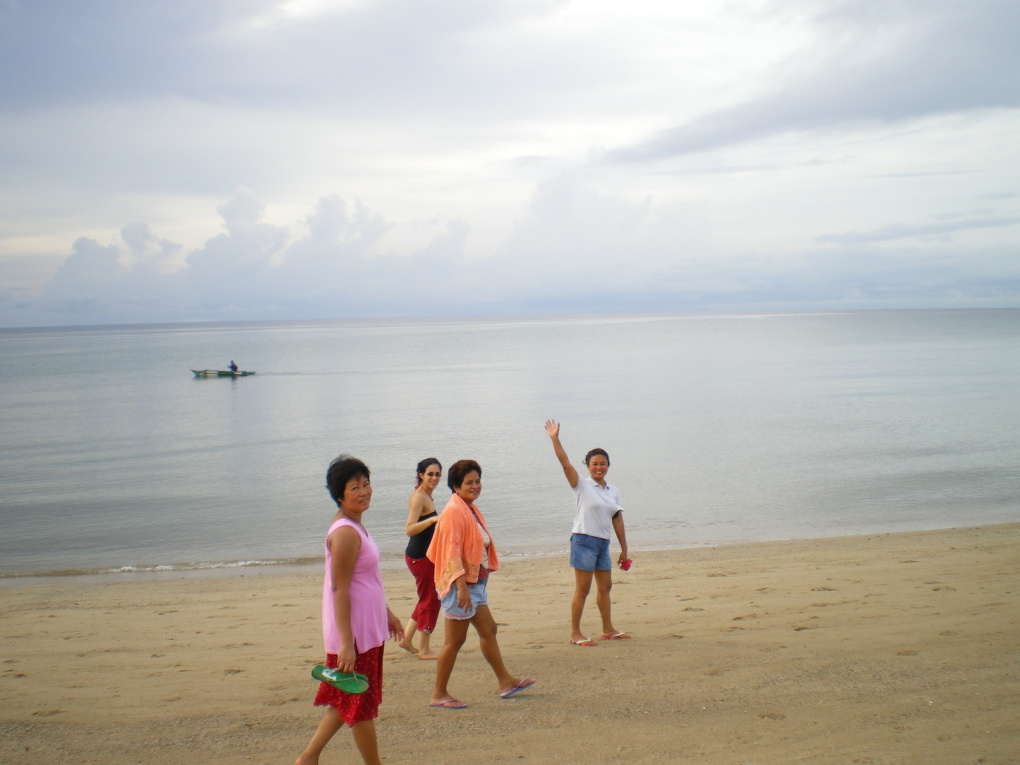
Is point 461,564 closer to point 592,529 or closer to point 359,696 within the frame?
point 359,696

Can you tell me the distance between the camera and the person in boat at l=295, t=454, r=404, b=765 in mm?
3873

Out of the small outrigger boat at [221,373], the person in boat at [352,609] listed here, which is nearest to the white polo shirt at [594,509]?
the person in boat at [352,609]

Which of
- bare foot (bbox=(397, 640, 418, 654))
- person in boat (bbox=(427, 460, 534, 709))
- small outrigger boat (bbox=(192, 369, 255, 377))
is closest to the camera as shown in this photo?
person in boat (bbox=(427, 460, 534, 709))

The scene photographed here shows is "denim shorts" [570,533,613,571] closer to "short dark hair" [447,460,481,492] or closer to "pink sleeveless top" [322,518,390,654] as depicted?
"short dark hair" [447,460,481,492]

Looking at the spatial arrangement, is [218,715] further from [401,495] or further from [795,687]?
[401,495]

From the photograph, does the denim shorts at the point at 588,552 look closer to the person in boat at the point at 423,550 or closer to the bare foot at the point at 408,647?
the person in boat at the point at 423,550

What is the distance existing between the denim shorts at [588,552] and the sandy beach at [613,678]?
2.43ft

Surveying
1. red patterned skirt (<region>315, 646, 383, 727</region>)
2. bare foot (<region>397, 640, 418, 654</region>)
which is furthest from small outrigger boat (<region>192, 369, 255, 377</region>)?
red patterned skirt (<region>315, 646, 383, 727</region>)

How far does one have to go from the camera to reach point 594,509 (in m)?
6.57

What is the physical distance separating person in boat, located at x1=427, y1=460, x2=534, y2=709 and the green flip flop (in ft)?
4.18

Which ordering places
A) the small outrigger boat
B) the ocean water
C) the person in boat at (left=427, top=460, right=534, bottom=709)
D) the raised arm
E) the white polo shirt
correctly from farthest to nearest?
the small outrigger boat < the ocean water < the white polo shirt < the raised arm < the person in boat at (left=427, top=460, right=534, bottom=709)

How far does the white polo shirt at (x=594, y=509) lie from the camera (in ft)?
21.5

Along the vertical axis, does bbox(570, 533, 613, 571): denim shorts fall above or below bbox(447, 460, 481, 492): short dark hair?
below

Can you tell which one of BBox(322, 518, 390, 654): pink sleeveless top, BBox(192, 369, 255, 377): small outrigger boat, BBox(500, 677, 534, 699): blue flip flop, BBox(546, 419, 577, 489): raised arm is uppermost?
BBox(192, 369, 255, 377): small outrigger boat
